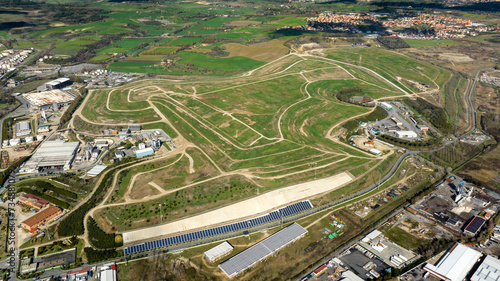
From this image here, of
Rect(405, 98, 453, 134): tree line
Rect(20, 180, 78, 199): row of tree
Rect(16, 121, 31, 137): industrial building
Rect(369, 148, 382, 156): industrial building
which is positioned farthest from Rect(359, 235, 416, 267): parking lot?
Rect(16, 121, 31, 137): industrial building

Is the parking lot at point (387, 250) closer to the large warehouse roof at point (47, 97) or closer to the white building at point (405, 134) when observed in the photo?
the white building at point (405, 134)

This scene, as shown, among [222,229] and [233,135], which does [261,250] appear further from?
[233,135]

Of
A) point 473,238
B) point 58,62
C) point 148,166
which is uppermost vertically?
point 58,62

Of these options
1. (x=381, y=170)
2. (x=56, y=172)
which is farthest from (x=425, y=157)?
(x=56, y=172)

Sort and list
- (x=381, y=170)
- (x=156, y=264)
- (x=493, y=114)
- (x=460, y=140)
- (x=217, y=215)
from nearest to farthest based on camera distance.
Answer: (x=156, y=264), (x=217, y=215), (x=381, y=170), (x=460, y=140), (x=493, y=114)

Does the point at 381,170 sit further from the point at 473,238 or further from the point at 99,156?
the point at 99,156

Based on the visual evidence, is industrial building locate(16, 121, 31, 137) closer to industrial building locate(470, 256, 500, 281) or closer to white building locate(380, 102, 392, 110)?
industrial building locate(470, 256, 500, 281)

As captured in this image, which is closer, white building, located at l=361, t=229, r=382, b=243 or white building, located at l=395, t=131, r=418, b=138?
white building, located at l=361, t=229, r=382, b=243
